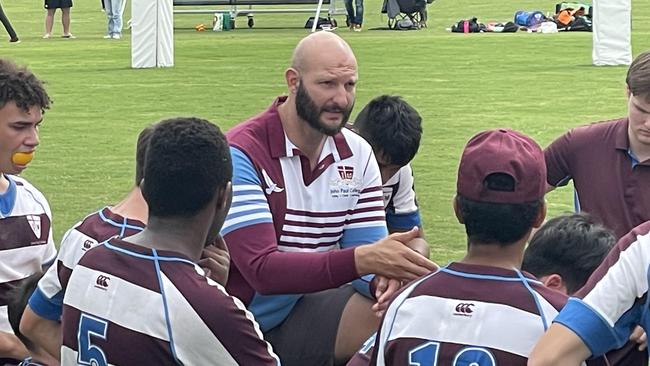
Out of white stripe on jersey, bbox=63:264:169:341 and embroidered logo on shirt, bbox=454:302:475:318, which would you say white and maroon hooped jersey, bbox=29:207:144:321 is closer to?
white stripe on jersey, bbox=63:264:169:341

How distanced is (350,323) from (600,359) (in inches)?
69.5

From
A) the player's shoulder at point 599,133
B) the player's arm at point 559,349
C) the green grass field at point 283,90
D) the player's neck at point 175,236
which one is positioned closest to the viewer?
the player's arm at point 559,349

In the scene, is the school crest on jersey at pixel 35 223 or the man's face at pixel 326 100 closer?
the school crest on jersey at pixel 35 223

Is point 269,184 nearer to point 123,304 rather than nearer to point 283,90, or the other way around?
point 123,304

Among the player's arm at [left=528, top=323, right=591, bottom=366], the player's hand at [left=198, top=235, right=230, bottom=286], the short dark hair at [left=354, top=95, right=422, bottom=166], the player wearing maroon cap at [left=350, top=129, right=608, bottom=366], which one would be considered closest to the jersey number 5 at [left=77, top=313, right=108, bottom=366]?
the player's hand at [left=198, top=235, right=230, bottom=286]

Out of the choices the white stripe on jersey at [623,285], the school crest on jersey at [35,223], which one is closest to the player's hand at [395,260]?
the white stripe on jersey at [623,285]

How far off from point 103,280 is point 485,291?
3.35 feet

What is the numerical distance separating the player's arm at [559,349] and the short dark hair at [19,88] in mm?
2506

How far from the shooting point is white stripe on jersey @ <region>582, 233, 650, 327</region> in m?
2.93

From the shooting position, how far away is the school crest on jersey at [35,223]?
457 centimetres

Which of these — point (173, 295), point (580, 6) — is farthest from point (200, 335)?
point (580, 6)

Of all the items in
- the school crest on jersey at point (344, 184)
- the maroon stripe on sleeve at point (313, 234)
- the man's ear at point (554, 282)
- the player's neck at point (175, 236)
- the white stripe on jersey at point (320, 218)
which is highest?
the player's neck at point (175, 236)

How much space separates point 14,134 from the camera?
182 inches

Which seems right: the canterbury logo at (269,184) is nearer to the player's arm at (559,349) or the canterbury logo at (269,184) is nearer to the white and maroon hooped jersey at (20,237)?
the white and maroon hooped jersey at (20,237)
